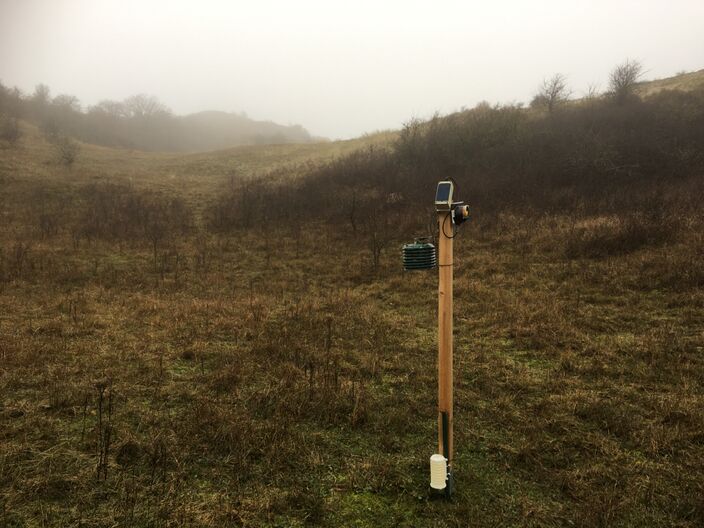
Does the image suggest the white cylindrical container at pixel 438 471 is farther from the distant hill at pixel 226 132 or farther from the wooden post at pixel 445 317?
the distant hill at pixel 226 132

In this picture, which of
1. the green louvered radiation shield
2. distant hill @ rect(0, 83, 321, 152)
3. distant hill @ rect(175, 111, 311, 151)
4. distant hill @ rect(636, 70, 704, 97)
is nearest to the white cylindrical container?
the green louvered radiation shield

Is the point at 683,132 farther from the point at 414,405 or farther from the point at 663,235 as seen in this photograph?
the point at 414,405

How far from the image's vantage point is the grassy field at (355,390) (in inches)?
138

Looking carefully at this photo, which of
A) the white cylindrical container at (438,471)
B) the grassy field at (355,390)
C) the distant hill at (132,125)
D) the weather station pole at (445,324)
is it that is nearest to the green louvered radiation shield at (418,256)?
the weather station pole at (445,324)

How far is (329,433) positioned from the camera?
4570 mm

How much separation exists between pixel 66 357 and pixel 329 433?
14.4 ft

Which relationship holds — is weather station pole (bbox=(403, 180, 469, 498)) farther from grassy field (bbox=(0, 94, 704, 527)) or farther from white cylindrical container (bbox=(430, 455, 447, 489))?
grassy field (bbox=(0, 94, 704, 527))

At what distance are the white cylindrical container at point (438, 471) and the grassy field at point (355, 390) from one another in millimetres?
172

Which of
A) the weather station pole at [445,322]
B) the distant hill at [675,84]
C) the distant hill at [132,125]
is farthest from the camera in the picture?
the distant hill at [132,125]

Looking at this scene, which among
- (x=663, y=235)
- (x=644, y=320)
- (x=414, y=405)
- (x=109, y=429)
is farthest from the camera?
(x=663, y=235)

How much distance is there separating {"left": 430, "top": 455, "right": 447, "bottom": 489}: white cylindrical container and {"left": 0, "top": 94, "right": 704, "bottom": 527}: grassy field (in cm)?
17

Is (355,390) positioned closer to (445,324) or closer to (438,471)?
(438,471)

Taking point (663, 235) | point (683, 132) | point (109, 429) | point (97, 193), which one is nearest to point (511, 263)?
point (663, 235)

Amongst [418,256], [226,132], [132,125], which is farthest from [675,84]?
[226,132]
